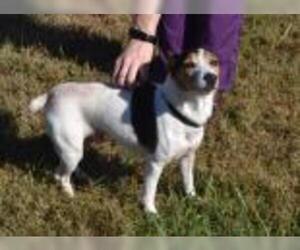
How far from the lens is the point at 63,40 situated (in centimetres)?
522

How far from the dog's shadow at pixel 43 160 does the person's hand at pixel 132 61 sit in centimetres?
43

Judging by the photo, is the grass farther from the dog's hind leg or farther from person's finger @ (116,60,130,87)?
person's finger @ (116,60,130,87)

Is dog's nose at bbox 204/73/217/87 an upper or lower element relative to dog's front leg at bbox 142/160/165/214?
upper

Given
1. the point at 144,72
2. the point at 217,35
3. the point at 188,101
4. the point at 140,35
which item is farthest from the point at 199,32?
the point at 188,101

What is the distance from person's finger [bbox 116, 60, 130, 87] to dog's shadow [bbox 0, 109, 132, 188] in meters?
0.42

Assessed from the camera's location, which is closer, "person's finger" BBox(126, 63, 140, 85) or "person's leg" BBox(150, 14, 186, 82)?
"person's finger" BBox(126, 63, 140, 85)

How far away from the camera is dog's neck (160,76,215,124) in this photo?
350 centimetres

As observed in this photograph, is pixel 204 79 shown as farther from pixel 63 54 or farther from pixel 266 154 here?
pixel 63 54

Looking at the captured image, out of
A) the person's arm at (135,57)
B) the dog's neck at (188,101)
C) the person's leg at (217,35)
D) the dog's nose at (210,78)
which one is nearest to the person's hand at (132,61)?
the person's arm at (135,57)

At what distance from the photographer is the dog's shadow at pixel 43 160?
3943 millimetres

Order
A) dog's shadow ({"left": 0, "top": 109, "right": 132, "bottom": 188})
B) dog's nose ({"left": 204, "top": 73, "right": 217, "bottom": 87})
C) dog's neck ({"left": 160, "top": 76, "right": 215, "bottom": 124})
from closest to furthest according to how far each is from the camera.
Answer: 1. dog's nose ({"left": 204, "top": 73, "right": 217, "bottom": 87})
2. dog's neck ({"left": 160, "top": 76, "right": 215, "bottom": 124})
3. dog's shadow ({"left": 0, "top": 109, "right": 132, "bottom": 188})

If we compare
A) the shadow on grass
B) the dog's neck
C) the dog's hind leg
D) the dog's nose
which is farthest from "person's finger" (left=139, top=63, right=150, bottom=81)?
the shadow on grass

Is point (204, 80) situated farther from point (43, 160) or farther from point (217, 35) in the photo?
point (217, 35)

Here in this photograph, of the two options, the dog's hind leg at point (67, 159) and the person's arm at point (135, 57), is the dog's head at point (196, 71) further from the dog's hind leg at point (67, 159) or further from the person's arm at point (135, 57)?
the dog's hind leg at point (67, 159)
